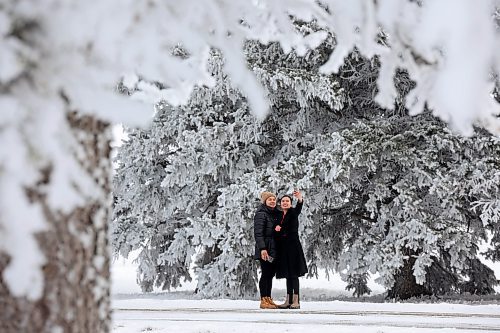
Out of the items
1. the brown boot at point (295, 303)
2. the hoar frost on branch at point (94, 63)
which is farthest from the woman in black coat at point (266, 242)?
the hoar frost on branch at point (94, 63)

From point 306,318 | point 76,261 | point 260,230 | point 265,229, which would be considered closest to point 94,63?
point 76,261

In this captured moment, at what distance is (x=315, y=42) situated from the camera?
9.83 feet

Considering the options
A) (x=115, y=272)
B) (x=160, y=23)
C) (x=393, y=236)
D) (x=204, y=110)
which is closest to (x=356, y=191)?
(x=393, y=236)

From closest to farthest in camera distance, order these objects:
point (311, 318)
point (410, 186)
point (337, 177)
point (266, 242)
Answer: point (311, 318) < point (266, 242) < point (337, 177) < point (410, 186)

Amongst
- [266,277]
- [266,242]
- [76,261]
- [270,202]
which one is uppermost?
[270,202]

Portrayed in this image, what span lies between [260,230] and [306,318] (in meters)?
1.60

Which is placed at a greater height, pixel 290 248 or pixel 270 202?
pixel 270 202

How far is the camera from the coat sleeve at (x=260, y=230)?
9.74 metres

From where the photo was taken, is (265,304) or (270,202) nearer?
(265,304)

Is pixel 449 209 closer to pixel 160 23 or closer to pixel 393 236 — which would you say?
pixel 393 236

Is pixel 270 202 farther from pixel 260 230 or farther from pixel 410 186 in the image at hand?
pixel 410 186

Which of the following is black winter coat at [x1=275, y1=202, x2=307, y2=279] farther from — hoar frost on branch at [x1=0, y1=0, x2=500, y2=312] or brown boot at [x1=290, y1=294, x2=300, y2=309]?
hoar frost on branch at [x1=0, y1=0, x2=500, y2=312]

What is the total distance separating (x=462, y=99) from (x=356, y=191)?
509 inches

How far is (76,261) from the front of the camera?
222 centimetres
